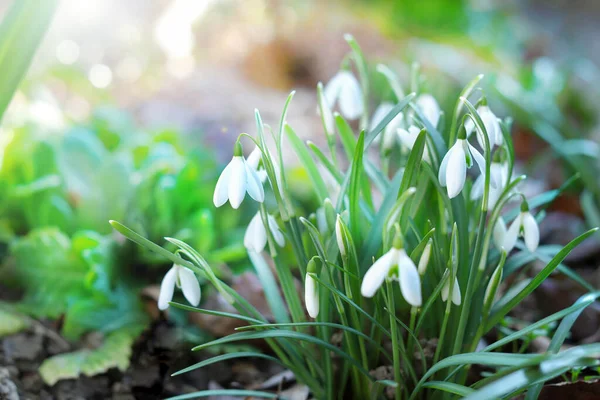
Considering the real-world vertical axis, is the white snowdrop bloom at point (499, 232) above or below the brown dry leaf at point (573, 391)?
above

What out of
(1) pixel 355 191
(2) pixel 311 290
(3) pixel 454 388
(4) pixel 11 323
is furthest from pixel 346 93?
(4) pixel 11 323

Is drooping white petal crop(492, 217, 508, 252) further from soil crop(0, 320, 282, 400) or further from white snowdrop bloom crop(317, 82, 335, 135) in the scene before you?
soil crop(0, 320, 282, 400)

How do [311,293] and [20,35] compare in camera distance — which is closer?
[311,293]

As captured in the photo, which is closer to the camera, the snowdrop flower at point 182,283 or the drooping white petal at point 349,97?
the snowdrop flower at point 182,283

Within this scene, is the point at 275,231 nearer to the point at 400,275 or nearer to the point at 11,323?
the point at 400,275

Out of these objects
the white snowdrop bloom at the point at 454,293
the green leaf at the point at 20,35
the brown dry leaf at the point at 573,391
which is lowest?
the brown dry leaf at the point at 573,391

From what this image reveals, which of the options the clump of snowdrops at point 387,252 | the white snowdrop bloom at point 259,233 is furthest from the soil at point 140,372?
the white snowdrop bloom at point 259,233

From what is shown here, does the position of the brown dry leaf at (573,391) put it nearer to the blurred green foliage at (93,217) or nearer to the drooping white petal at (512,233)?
the drooping white petal at (512,233)

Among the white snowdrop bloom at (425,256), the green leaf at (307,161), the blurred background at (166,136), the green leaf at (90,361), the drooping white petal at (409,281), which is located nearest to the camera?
the drooping white petal at (409,281)
